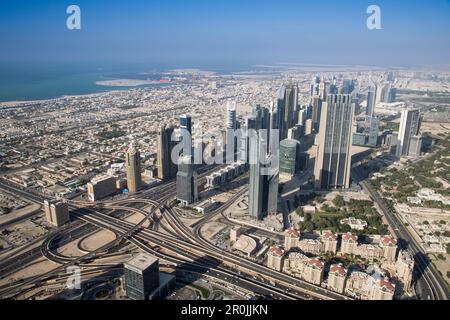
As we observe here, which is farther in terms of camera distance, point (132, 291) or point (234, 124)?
point (234, 124)

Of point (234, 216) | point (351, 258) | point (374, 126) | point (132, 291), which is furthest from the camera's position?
point (374, 126)

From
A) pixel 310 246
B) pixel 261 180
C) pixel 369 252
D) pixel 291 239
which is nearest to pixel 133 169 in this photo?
pixel 261 180

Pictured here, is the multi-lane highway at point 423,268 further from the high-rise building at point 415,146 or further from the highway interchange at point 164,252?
the high-rise building at point 415,146

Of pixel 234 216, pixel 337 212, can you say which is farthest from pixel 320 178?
pixel 234 216

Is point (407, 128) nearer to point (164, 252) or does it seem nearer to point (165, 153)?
point (165, 153)

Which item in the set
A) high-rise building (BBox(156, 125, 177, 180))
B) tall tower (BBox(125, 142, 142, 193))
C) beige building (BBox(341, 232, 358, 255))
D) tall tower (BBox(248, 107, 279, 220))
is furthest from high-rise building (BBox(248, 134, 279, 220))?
tall tower (BBox(125, 142, 142, 193))
